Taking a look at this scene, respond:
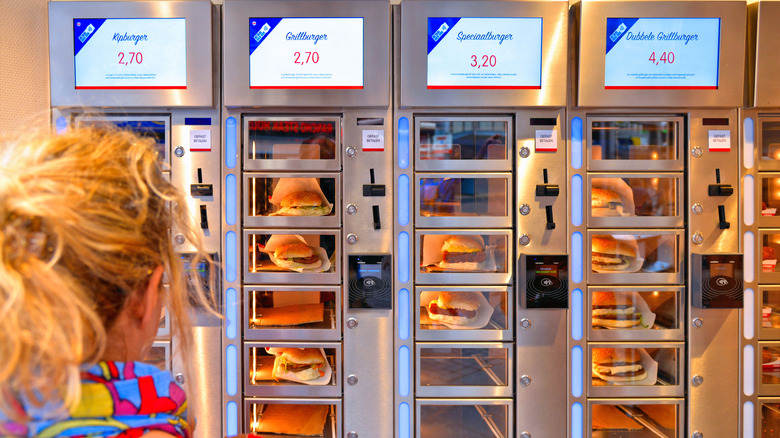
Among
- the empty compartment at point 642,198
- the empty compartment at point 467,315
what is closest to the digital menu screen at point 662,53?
the empty compartment at point 642,198

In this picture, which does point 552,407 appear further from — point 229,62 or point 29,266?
point 29,266

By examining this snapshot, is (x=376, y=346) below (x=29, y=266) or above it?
below

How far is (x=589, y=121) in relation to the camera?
2613 mm

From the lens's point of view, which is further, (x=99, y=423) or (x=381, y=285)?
(x=381, y=285)

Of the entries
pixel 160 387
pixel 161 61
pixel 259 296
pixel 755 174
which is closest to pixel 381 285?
pixel 259 296

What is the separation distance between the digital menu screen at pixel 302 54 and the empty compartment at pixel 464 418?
1643 millimetres

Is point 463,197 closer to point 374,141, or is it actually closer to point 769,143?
point 374,141

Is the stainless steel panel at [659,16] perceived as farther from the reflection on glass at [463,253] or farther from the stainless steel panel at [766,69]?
the reflection on glass at [463,253]

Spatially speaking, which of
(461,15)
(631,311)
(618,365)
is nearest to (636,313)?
(631,311)

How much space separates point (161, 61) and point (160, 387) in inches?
83.2

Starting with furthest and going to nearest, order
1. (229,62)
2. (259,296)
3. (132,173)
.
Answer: (259,296), (229,62), (132,173)

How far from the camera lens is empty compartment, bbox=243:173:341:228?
101 inches

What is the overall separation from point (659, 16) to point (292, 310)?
90.8 inches

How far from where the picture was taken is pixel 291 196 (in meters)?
2.63
